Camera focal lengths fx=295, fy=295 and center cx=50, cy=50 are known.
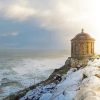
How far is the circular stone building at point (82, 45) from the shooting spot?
45219mm

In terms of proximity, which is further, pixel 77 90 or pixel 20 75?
pixel 20 75

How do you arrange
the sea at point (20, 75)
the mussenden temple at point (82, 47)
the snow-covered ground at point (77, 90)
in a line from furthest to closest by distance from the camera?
the sea at point (20, 75) → the mussenden temple at point (82, 47) → the snow-covered ground at point (77, 90)

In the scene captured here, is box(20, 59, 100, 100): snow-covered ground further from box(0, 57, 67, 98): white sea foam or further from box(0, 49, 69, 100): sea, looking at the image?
box(0, 57, 67, 98): white sea foam

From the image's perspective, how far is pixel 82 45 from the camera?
150ft

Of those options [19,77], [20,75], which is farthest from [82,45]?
[20,75]

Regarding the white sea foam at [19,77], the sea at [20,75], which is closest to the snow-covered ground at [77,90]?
the sea at [20,75]

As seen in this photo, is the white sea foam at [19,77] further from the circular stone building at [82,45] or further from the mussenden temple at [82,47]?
the circular stone building at [82,45]

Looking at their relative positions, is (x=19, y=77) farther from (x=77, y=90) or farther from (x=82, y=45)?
(x=77, y=90)

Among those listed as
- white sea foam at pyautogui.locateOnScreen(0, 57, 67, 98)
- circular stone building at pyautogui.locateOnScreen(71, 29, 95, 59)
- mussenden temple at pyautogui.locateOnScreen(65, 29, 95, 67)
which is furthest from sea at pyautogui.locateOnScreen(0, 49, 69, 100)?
circular stone building at pyautogui.locateOnScreen(71, 29, 95, 59)

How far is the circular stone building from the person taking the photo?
4522cm

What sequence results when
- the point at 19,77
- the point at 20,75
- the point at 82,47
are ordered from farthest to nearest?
the point at 20,75
the point at 19,77
the point at 82,47

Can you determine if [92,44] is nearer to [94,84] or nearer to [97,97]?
[94,84]

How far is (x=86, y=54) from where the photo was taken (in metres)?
45.6

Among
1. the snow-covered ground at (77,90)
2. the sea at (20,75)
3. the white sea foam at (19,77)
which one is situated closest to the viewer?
the snow-covered ground at (77,90)
